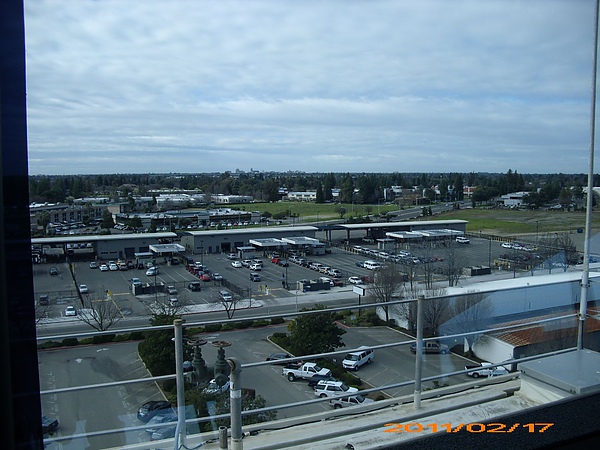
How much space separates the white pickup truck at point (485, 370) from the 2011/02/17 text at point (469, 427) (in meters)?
0.56

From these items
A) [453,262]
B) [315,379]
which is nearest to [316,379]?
[315,379]

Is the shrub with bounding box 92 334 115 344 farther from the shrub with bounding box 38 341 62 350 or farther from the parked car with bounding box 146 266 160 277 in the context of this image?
the parked car with bounding box 146 266 160 277

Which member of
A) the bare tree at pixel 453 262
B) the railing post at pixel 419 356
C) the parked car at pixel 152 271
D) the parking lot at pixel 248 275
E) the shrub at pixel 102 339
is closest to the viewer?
the shrub at pixel 102 339

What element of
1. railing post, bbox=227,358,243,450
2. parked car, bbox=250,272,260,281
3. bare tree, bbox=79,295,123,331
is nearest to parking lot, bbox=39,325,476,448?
railing post, bbox=227,358,243,450

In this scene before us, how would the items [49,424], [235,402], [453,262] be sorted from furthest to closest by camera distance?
1. [453,262]
2. [235,402]
3. [49,424]

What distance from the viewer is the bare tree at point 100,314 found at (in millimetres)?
2570

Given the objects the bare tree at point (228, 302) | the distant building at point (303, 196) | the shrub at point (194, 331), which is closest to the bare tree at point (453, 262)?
the distant building at point (303, 196)

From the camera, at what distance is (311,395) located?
1879mm

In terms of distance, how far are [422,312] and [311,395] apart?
1.78ft

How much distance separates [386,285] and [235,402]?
2.45 metres

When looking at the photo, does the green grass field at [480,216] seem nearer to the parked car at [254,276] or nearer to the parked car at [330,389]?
the parked car at [254,276]

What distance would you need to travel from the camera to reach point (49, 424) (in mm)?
1124

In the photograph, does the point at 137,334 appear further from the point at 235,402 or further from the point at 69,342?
the point at 235,402

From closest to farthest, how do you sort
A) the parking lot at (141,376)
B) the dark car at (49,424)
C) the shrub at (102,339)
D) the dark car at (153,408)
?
the dark car at (49,424), the parking lot at (141,376), the dark car at (153,408), the shrub at (102,339)
